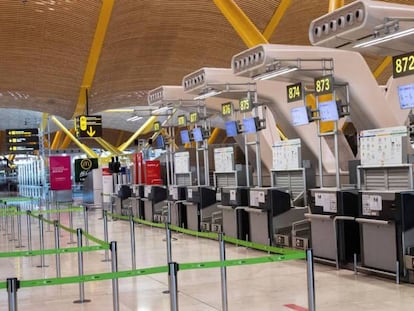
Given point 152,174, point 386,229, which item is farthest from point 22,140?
point 386,229

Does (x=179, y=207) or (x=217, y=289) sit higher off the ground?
(x=179, y=207)

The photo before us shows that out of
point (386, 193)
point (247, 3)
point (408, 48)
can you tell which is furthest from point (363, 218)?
point (247, 3)

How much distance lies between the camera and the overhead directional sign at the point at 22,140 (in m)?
39.0

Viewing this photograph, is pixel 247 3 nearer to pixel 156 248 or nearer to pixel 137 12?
pixel 137 12

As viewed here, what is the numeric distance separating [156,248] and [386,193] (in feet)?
19.5

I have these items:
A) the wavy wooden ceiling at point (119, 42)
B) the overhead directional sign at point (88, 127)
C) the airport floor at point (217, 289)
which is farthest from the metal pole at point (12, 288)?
the overhead directional sign at point (88, 127)

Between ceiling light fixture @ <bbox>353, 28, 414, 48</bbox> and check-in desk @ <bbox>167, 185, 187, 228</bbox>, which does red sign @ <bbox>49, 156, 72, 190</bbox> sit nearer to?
check-in desk @ <bbox>167, 185, 187, 228</bbox>

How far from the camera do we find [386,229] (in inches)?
354

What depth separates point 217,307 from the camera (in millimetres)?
7766

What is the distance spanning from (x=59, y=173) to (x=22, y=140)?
7044mm

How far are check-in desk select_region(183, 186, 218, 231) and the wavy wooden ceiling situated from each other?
35.1 ft

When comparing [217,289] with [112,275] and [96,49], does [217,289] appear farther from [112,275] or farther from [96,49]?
[96,49]

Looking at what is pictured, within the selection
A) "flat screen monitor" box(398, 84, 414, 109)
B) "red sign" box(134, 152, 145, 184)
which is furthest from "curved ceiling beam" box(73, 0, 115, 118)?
"flat screen monitor" box(398, 84, 414, 109)

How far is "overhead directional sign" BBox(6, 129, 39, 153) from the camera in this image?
3900 centimetres
